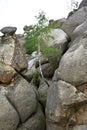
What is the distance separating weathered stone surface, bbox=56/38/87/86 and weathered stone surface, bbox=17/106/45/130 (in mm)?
2278

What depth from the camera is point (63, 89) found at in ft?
37.5

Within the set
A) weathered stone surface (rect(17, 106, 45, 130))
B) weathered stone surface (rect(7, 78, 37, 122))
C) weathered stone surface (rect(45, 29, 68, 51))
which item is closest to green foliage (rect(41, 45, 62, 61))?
weathered stone surface (rect(45, 29, 68, 51))

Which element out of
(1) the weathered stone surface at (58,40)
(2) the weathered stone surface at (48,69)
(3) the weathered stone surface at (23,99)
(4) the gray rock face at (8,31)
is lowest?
(2) the weathered stone surface at (48,69)

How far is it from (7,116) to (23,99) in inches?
41.5

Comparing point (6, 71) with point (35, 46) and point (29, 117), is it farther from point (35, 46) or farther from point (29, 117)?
point (35, 46)

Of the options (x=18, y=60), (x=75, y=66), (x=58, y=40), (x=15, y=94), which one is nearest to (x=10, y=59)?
(x=18, y=60)

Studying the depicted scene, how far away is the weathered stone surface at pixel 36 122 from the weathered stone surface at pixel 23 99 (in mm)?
188

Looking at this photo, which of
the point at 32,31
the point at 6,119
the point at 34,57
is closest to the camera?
the point at 6,119

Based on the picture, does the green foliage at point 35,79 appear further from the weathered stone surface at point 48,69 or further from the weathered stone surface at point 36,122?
the weathered stone surface at point 36,122

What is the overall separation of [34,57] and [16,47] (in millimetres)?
4741

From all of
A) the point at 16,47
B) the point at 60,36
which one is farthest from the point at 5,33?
the point at 60,36

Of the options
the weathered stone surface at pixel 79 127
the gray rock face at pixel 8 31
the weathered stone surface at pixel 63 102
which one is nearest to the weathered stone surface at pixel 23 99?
the weathered stone surface at pixel 63 102

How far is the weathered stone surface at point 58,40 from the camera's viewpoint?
18214mm

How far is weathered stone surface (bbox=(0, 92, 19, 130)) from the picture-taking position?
12250mm
